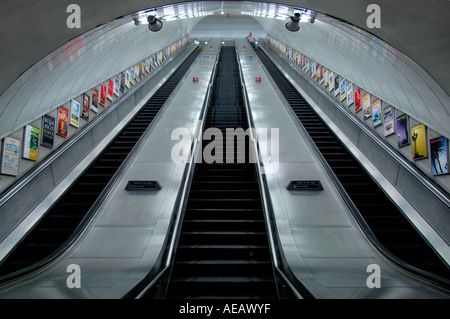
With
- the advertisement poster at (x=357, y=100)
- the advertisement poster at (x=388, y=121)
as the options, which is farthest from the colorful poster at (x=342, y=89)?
the advertisement poster at (x=388, y=121)

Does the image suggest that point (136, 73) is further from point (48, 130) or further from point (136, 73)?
point (48, 130)

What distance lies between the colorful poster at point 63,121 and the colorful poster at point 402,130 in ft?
22.7

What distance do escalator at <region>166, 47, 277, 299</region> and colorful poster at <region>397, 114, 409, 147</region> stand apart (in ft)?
9.71

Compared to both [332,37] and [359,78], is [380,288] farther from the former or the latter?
[332,37]

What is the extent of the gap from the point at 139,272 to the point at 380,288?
247cm

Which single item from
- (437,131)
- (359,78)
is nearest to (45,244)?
(437,131)

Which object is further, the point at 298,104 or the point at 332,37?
the point at 298,104

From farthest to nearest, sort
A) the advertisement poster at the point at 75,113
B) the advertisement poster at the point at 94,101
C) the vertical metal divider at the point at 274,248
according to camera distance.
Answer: the advertisement poster at the point at 94,101 < the advertisement poster at the point at 75,113 < the vertical metal divider at the point at 274,248

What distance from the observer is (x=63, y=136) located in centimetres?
607

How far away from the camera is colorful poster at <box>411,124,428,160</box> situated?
4.84 m

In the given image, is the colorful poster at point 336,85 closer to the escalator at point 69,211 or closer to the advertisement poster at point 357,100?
the advertisement poster at point 357,100

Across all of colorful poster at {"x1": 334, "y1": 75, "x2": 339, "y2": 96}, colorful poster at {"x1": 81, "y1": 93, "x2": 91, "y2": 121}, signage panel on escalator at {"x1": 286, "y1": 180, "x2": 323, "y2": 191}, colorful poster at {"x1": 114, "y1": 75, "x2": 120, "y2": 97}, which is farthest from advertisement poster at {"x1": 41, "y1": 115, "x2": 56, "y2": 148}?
colorful poster at {"x1": 334, "y1": 75, "x2": 339, "y2": 96}

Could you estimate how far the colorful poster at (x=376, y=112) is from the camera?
6.50 m

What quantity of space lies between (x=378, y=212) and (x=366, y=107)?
11.5 feet
